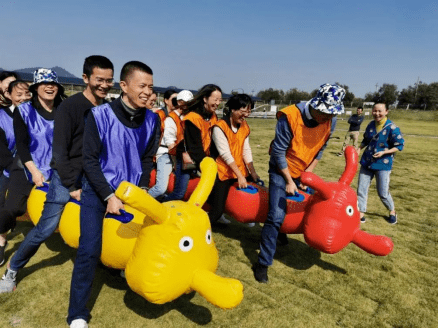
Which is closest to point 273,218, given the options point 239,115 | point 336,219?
point 336,219

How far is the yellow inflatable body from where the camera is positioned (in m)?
2.30

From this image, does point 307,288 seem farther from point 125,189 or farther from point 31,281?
point 31,281

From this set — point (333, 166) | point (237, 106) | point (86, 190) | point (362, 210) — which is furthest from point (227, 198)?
point (333, 166)

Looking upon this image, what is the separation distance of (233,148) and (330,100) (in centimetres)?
146

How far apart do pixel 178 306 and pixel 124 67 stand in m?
2.30

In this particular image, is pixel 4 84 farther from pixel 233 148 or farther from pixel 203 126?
pixel 233 148

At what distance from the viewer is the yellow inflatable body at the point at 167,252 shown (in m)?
2.30

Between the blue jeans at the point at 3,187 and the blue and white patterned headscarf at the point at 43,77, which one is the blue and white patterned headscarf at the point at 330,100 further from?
the blue jeans at the point at 3,187

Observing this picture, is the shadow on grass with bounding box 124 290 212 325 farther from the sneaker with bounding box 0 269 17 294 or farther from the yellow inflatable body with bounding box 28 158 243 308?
the sneaker with bounding box 0 269 17 294

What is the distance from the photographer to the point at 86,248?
254cm

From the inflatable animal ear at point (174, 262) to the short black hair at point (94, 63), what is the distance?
146cm

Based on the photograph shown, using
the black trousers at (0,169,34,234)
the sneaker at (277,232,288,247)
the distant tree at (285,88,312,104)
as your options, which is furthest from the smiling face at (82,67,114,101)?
the distant tree at (285,88,312,104)

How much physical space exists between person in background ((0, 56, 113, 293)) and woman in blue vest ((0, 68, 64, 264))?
50cm

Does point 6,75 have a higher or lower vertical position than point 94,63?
lower
